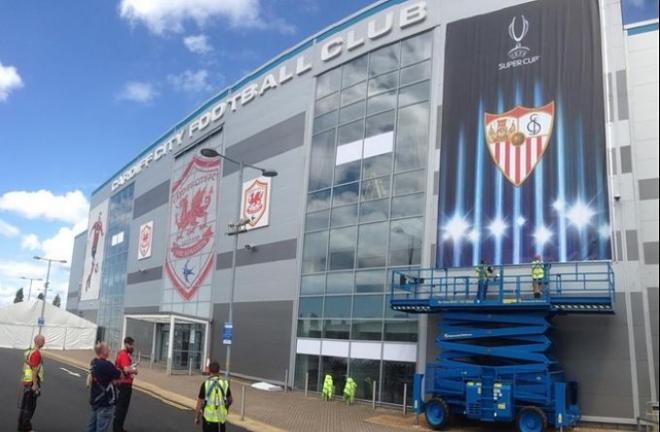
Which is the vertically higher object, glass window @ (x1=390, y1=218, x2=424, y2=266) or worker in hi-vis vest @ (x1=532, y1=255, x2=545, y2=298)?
glass window @ (x1=390, y1=218, x2=424, y2=266)

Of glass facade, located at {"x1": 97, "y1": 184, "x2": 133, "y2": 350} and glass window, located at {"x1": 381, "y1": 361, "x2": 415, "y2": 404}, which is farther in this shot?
glass facade, located at {"x1": 97, "y1": 184, "x2": 133, "y2": 350}

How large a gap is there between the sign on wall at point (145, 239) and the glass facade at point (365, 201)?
2111 centimetres

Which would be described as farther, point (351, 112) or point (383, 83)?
point (351, 112)

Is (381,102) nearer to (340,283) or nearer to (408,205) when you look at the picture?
(408,205)

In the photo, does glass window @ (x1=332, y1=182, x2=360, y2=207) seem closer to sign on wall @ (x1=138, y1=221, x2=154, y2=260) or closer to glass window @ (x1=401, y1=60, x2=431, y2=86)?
glass window @ (x1=401, y1=60, x2=431, y2=86)

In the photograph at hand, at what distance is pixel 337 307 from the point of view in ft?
79.0

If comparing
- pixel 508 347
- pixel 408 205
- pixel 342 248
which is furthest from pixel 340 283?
pixel 508 347

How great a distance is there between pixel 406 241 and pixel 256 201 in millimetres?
10537

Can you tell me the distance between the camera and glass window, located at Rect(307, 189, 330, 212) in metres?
25.7

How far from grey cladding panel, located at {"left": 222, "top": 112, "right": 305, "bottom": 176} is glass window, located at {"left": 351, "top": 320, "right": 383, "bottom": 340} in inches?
363

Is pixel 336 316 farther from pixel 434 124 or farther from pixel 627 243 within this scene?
pixel 627 243

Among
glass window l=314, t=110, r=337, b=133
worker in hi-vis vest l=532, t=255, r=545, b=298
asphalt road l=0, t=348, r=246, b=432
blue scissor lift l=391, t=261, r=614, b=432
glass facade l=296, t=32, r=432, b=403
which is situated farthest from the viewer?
glass window l=314, t=110, r=337, b=133

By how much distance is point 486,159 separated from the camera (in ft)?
66.0

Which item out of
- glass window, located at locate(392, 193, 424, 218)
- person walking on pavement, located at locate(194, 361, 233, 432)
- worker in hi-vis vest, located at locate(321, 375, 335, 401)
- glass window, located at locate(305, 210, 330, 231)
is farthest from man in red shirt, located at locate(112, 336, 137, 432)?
glass window, located at locate(305, 210, 330, 231)
